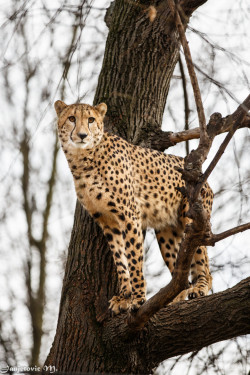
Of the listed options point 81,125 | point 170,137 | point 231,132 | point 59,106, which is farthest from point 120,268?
point 231,132

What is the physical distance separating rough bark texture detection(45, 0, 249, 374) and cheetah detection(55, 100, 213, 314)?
0.72 feet

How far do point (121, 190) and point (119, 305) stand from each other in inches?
43.7

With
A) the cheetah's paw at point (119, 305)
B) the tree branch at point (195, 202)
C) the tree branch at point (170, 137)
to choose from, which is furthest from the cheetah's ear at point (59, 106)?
the tree branch at point (195, 202)

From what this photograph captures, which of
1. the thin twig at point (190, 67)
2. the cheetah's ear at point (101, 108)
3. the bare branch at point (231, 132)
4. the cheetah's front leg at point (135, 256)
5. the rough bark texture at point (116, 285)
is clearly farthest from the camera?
the cheetah's ear at point (101, 108)

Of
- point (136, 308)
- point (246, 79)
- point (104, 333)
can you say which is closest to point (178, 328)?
point (136, 308)

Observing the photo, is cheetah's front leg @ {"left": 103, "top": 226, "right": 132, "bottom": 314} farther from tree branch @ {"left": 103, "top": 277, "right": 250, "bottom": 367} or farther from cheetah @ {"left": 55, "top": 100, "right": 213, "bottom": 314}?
tree branch @ {"left": 103, "top": 277, "right": 250, "bottom": 367}

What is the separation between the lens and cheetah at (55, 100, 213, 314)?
561 cm

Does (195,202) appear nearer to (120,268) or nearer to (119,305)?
(119,305)

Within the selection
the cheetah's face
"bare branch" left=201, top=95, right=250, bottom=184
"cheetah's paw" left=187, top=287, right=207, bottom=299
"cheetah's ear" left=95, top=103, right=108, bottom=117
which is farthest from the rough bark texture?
"bare branch" left=201, top=95, right=250, bottom=184

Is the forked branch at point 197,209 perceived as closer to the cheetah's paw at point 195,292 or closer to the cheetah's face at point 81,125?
the cheetah's paw at point 195,292

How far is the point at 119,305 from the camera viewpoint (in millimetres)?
5246

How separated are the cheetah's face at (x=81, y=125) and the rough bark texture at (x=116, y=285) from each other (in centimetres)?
54

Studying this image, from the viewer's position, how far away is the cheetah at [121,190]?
5613 mm

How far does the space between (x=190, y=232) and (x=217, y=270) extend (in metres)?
2.55
